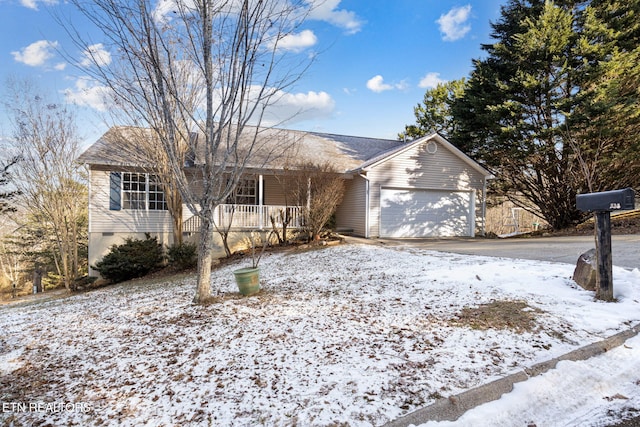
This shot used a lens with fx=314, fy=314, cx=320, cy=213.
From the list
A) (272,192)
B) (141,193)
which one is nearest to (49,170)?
(141,193)

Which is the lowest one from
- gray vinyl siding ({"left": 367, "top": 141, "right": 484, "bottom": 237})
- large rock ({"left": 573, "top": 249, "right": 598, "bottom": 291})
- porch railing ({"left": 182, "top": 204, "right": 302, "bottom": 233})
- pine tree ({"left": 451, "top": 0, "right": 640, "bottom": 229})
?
large rock ({"left": 573, "top": 249, "right": 598, "bottom": 291})

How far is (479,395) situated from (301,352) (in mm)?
1528

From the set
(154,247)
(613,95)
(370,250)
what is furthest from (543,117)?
(154,247)

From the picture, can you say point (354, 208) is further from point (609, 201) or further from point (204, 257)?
point (609, 201)

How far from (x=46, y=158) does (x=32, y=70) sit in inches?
110

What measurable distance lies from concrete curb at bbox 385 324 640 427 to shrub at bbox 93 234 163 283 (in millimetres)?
10390

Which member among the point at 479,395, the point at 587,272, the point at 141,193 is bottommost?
the point at 479,395

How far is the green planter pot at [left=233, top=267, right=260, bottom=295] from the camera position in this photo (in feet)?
16.8

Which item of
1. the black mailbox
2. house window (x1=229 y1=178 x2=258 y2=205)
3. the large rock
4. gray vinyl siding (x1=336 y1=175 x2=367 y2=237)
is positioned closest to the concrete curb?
the large rock

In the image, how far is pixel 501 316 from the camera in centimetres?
359

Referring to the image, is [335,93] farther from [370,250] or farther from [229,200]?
[229,200]

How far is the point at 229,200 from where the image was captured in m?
11.7

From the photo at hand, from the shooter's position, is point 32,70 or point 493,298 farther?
point 32,70

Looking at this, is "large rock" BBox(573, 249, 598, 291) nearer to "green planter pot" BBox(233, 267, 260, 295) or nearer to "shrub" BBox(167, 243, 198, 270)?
"green planter pot" BBox(233, 267, 260, 295)
